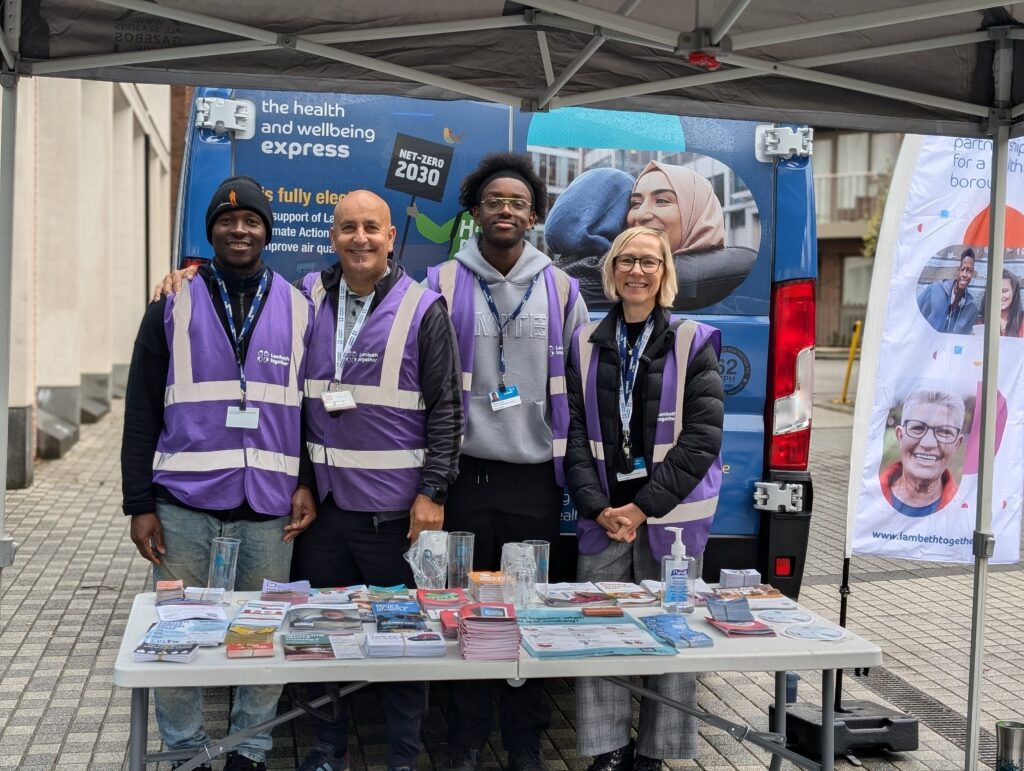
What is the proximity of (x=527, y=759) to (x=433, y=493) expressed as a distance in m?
1.02

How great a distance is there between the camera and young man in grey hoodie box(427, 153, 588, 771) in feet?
14.8

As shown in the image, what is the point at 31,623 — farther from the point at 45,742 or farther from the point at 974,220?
the point at 974,220

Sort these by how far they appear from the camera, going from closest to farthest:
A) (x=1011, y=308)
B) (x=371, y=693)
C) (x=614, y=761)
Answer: (x=614, y=761) → (x=1011, y=308) → (x=371, y=693)

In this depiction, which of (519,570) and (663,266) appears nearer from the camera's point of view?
(519,570)

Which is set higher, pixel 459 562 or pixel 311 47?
pixel 311 47

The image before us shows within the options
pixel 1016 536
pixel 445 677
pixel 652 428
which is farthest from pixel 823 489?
pixel 445 677

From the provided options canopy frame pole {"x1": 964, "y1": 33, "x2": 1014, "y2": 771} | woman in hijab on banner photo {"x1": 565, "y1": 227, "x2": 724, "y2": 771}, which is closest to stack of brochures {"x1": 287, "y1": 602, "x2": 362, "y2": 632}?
woman in hijab on banner photo {"x1": 565, "y1": 227, "x2": 724, "y2": 771}

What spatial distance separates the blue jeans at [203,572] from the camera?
413 centimetres

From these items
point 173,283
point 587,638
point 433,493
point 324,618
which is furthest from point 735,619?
point 173,283

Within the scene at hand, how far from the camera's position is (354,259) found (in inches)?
168

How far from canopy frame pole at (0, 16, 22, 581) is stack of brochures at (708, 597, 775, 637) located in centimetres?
226

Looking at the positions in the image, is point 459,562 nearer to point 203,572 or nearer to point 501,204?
point 203,572

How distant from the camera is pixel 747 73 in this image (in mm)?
4074

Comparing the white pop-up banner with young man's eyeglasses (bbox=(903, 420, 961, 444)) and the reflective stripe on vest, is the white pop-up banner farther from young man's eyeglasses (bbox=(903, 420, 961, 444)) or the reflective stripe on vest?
the reflective stripe on vest
